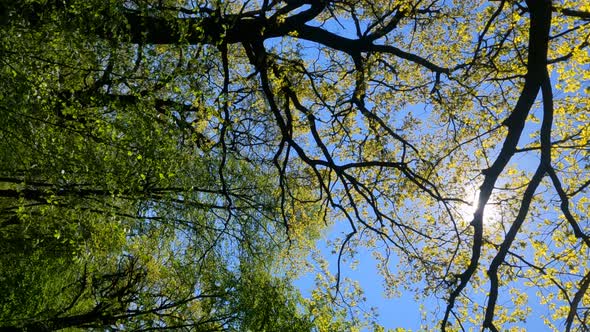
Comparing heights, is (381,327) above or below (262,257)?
below

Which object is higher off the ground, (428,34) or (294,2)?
(428,34)

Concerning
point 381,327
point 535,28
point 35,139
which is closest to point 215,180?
point 35,139

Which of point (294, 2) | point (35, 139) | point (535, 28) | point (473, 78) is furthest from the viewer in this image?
point (473, 78)

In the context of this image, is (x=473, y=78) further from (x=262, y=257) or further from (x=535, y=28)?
(x=262, y=257)

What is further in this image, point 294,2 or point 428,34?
point 428,34

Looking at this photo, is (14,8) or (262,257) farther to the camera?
(262,257)

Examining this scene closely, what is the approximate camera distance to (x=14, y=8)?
4500 mm

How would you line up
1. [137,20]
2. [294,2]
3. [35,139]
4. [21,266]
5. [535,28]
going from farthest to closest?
[21,266], [294,2], [137,20], [35,139], [535,28]

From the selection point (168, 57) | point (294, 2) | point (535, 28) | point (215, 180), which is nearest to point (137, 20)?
point (168, 57)

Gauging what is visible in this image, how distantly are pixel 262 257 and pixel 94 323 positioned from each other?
13.4ft

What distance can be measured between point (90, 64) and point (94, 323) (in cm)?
714

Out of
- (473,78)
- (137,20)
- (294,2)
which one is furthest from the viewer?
(473,78)

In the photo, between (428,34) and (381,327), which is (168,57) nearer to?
(428,34)

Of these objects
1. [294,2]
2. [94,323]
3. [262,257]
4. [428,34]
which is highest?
[428,34]
